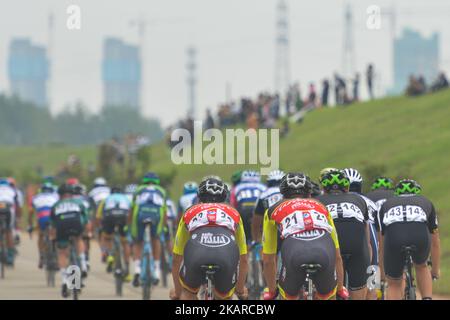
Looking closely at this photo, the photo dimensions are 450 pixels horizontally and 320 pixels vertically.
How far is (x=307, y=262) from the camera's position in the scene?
1087cm

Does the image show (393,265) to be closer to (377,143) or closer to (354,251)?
(354,251)

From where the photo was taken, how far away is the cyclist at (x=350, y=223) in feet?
42.0

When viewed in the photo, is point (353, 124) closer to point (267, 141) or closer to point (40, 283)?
point (267, 141)

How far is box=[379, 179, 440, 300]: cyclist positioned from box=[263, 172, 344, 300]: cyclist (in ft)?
8.32

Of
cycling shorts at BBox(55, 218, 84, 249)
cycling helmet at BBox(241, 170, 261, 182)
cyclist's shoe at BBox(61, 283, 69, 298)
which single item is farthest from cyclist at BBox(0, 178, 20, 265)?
cycling helmet at BBox(241, 170, 261, 182)

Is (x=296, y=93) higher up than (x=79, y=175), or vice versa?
(x=296, y=93)

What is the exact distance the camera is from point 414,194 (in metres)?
13.7

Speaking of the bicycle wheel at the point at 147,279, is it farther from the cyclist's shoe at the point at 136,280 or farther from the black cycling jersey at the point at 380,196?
the black cycling jersey at the point at 380,196

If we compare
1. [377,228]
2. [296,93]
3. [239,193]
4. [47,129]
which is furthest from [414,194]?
[47,129]

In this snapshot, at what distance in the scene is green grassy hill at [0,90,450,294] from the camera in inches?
1656

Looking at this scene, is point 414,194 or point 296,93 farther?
point 296,93

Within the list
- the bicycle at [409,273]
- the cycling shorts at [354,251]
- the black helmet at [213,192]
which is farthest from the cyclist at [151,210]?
the black helmet at [213,192]
